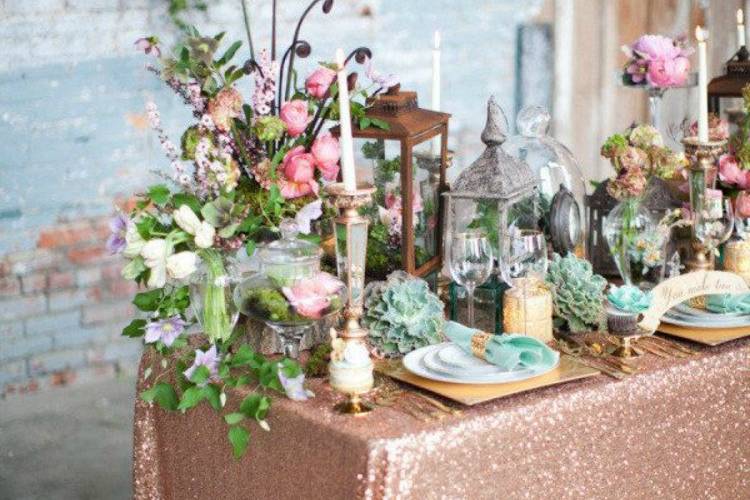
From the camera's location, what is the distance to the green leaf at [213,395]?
202cm

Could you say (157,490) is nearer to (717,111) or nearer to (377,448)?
(377,448)

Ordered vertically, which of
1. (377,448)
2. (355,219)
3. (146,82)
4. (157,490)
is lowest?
(157,490)

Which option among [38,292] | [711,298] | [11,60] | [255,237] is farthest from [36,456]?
[711,298]

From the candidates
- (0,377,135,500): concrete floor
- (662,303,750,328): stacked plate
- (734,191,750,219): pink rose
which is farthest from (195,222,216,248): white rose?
(0,377,135,500): concrete floor

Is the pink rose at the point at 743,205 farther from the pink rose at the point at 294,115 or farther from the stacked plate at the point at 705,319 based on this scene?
the pink rose at the point at 294,115

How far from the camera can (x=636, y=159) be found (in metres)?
2.45

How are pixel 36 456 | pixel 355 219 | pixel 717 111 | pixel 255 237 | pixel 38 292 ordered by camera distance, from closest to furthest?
pixel 355 219
pixel 255 237
pixel 717 111
pixel 36 456
pixel 38 292

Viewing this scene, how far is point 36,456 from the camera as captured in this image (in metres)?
3.86

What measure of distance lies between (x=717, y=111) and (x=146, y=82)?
1950mm

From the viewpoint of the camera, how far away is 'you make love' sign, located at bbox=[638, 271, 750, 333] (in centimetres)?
222

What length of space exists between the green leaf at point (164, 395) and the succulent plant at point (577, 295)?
713mm

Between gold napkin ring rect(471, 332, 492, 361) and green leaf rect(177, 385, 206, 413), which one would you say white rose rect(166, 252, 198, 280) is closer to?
green leaf rect(177, 385, 206, 413)

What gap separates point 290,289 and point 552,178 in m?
0.77

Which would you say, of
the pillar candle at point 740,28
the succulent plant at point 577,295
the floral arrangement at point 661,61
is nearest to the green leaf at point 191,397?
the succulent plant at point 577,295
